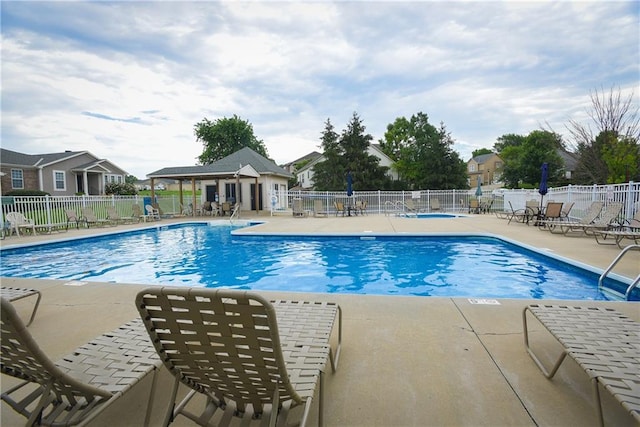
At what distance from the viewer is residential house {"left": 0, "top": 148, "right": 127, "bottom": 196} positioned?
21.8 metres

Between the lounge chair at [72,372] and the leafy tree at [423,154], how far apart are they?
31.0 m

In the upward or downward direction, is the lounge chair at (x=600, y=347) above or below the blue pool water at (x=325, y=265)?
above

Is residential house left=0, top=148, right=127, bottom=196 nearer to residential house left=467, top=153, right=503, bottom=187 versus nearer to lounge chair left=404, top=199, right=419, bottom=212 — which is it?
lounge chair left=404, top=199, right=419, bottom=212

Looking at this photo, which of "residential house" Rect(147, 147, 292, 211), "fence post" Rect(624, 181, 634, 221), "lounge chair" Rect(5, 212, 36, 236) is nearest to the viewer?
"fence post" Rect(624, 181, 634, 221)

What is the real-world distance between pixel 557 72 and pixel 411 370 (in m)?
17.9

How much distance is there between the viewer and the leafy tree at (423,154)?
30297 mm

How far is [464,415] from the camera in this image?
5.73 feet

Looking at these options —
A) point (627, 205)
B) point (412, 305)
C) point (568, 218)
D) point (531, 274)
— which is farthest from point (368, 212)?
point (412, 305)

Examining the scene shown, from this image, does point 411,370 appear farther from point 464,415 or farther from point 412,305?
point 412,305

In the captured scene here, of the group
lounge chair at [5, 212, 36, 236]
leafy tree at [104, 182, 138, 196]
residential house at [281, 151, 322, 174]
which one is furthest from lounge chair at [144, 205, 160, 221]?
residential house at [281, 151, 322, 174]

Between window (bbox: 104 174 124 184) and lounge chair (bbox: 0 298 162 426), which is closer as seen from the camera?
lounge chair (bbox: 0 298 162 426)

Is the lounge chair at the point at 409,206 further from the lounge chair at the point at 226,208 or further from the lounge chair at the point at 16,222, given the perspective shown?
the lounge chair at the point at 16,222

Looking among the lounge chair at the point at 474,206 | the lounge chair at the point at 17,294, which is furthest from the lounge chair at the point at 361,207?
the lounge chair at the point at 17,294

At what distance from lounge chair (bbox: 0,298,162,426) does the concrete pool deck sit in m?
0.22
